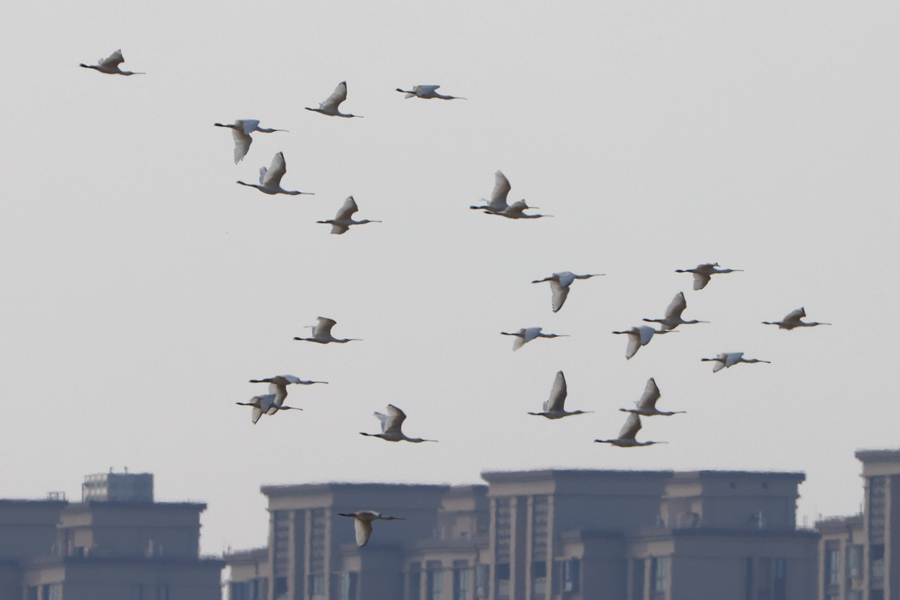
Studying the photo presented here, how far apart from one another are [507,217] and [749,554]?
13164 cm

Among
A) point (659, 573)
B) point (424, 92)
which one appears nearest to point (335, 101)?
point (424, 92)

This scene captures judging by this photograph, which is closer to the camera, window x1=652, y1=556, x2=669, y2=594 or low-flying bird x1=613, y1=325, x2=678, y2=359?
low-flying bird x1=613, y1=325, x2=678, y2=359

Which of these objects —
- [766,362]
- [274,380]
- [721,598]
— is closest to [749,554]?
[721,598]

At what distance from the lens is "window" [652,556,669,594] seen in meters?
198

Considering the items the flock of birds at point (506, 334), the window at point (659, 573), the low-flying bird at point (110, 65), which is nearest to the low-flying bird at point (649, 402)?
the flock of birds at point (506, 334)

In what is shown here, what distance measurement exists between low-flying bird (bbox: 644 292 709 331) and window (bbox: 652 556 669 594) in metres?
126

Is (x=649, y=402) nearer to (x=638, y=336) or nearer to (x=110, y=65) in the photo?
(x=638, y=336)

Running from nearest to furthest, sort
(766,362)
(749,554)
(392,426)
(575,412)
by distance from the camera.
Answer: (392,426) → (575,412) → (766,362) → (749,554)

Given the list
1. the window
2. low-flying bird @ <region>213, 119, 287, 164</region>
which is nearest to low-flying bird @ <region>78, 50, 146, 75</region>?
low-flying bird @ <region>213, 119, 287, 164</region>

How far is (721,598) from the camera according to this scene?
197 meters

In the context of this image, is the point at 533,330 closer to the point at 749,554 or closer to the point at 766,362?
the point at 766,362

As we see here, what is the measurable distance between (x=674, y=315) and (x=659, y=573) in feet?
422

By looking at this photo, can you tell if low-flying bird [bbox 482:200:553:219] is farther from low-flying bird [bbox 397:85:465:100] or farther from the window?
the window

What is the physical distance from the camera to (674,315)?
7369 centimetres
